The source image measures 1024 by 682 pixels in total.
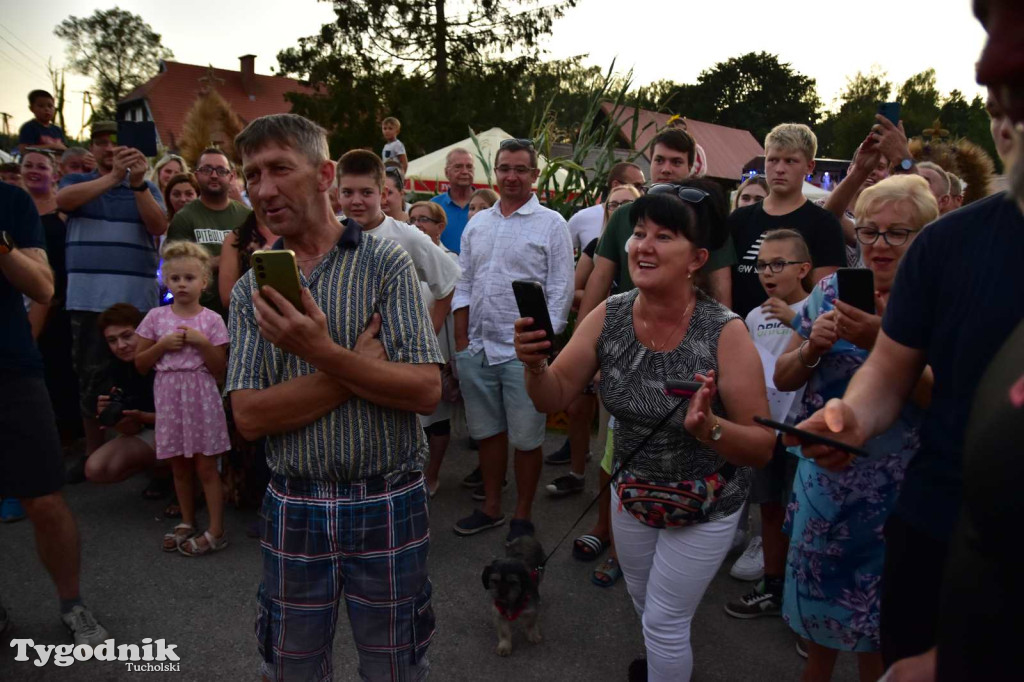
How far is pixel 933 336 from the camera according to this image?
1490 millimetres

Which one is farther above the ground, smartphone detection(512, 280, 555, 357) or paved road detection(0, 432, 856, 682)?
smartphone detection(512, 280, 555, 357)

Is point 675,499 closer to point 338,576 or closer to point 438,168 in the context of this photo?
point 338,576

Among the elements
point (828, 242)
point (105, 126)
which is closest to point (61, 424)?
point (105, 126)

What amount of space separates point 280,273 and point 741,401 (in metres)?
1.56

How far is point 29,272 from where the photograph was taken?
2.88 m

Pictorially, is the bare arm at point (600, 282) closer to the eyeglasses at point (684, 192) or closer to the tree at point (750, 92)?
the eyeglasses at point (684, 192)

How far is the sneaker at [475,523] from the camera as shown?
175 inches

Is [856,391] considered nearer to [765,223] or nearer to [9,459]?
[765,223]

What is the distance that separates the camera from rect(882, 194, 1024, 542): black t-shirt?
51.2 inches

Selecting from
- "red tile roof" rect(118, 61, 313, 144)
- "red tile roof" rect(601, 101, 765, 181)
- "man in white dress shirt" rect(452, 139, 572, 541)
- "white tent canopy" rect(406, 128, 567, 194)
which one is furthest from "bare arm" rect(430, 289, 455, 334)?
"red tile roof" rect(118, 61, 313, 144)

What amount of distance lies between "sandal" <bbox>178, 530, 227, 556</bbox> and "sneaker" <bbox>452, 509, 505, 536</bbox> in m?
1.48

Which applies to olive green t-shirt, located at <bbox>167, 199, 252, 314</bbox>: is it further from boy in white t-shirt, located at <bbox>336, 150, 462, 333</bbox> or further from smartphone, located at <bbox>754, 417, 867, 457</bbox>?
smartphone, located at <bbox>754, 417, 867, 457</bbox>

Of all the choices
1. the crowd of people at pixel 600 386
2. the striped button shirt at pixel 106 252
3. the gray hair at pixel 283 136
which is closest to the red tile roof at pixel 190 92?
the striped button shirt at pixel 106 252

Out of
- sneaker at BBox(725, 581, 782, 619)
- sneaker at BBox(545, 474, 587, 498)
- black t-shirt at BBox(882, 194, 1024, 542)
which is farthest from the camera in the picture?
sneaker at BBox(545, 474, 587, 498)
